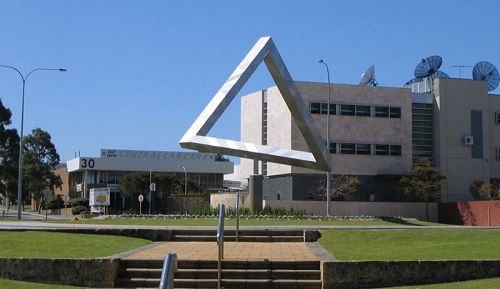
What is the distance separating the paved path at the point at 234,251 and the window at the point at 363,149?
4450cm

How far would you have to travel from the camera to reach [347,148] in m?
63.8

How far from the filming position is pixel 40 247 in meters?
16.5

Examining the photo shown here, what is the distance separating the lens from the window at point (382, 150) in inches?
Result: 2554

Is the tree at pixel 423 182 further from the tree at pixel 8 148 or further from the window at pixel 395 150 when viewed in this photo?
the tree at pixel 8 148

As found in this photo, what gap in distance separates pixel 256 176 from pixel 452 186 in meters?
32.2

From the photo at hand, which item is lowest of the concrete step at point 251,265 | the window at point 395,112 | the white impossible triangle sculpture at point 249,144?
the concrete step at point 251,265

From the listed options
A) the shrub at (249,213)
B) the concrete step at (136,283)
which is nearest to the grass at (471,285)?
the concrete step at (136,283)

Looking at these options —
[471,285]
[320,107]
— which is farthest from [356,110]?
[471,285]

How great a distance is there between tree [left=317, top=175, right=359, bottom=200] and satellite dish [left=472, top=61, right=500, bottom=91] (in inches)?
760

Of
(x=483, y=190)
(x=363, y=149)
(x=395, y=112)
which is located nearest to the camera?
(x=483, y=190)

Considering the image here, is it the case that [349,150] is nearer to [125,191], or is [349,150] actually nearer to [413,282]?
Answer: [125,191]

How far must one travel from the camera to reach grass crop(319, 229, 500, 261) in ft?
49.2

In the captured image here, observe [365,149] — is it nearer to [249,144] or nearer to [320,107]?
[320,107]

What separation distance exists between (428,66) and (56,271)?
2409 inches
